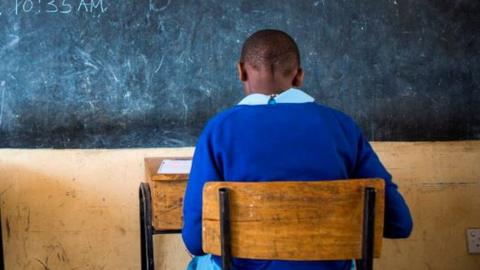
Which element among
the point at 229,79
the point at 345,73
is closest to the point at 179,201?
the point at 229,79

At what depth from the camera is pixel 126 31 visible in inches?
111

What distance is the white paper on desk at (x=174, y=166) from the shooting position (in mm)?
2367

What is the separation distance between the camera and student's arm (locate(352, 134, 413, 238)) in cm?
177

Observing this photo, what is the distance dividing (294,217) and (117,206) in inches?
59.9

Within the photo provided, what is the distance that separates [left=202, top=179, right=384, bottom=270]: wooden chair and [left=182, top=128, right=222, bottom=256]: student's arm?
0.29 feet

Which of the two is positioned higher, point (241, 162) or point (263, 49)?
point (263, 49)

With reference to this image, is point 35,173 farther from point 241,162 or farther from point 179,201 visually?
point 241,162

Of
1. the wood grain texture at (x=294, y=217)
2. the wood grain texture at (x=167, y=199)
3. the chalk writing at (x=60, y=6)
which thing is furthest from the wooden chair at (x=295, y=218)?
the chalk writing at (x=60, y=6)

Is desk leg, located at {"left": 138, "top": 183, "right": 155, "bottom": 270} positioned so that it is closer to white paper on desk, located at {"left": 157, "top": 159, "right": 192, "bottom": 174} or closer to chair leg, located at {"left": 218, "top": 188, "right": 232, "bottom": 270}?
white paper on desk, located at {"left": 157, "top": 159, "right": 192, "bottom": 174}

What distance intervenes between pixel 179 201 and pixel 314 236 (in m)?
0.86

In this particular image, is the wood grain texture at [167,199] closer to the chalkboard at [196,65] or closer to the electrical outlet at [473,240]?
the chalkboard at [196,65]

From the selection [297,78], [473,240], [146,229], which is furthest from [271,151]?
[473,240]

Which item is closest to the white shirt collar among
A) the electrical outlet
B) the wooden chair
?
the wooden chair

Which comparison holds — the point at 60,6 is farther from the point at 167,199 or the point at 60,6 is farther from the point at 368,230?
the point at 368,230
